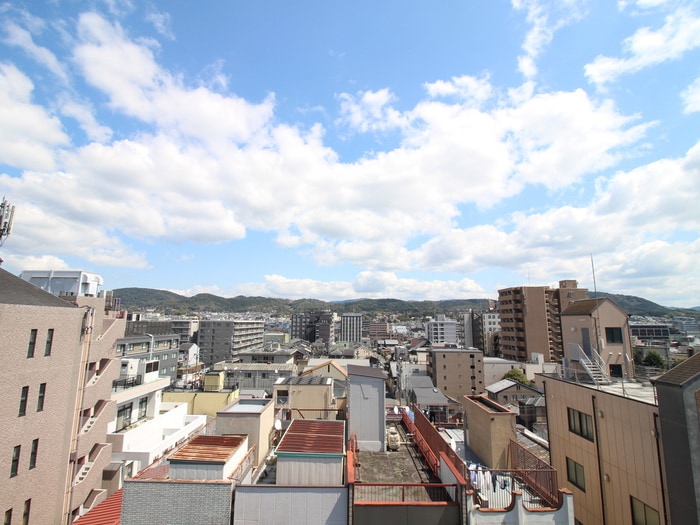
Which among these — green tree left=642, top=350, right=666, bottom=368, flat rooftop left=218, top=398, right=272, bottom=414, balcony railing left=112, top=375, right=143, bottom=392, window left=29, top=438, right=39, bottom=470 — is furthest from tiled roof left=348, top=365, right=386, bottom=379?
green tree left=642, top=350, right=666, bottom=368

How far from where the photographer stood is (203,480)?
32.2ft

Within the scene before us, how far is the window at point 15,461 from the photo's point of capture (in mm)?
14258

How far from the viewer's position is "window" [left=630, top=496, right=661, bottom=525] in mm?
9742

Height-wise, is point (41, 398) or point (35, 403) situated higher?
point (41, 398)

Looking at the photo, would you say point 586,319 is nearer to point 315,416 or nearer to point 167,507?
point 315,416

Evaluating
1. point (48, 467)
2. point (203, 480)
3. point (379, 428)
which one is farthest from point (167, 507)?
point (48, 467)

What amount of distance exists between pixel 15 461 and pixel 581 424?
22.9 meters

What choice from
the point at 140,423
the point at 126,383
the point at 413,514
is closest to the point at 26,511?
the point at 140,423

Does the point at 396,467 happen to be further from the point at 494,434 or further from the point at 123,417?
the point at 123,417

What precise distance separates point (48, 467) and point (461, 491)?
18.6 meters

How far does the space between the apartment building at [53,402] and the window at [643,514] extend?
22563mm

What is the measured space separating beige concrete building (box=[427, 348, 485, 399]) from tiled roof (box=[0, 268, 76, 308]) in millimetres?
56522

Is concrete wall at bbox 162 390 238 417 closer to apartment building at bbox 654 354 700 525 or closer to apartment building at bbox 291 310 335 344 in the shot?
apartment building at bbox 654 354 700 525

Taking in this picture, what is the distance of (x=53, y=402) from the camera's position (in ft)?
53.9
